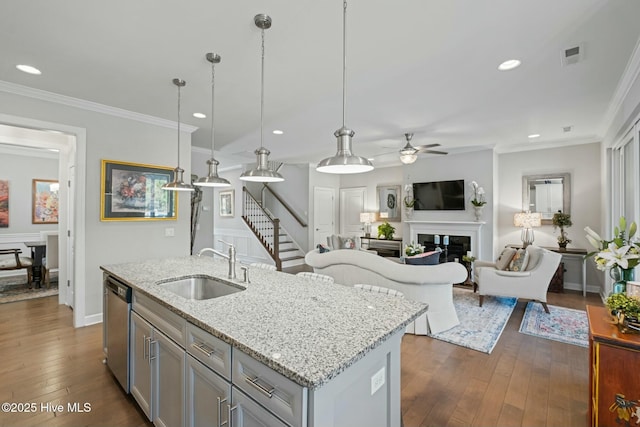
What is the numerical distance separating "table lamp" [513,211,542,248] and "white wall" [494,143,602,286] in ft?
1.28

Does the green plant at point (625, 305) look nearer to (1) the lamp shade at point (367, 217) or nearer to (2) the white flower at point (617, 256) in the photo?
(2) the white flower at point (617, 256)

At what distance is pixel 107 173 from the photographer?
3695mm

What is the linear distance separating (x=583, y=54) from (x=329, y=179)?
613 cm

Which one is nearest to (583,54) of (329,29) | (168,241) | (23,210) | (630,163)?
(630,163)

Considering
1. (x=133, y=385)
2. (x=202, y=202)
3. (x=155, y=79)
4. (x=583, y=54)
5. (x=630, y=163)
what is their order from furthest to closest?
(x=202, y=202) < (x=630, y=163) < (x=155, y=79) < (x=583, y=54) < (x=133, y=385)

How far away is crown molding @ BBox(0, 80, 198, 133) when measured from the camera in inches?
121

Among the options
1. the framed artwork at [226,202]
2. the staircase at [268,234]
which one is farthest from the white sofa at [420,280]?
the framed artwork at [226,202]

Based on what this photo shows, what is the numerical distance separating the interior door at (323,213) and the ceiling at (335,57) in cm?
372

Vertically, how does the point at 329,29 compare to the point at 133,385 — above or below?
above

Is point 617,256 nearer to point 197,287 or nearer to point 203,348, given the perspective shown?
point 203,348

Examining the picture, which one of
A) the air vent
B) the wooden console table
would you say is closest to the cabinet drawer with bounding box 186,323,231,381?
the air vent

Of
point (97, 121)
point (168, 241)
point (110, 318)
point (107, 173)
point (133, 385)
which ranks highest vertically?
point (97, 121)

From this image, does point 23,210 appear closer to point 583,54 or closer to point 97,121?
point 97,121

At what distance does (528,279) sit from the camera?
12.7 feet
